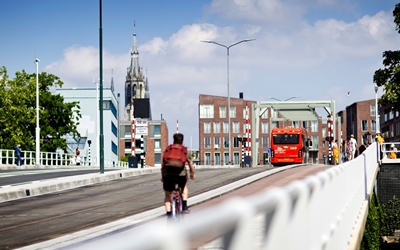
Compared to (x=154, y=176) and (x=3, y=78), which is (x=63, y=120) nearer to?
(x=3, y=78)

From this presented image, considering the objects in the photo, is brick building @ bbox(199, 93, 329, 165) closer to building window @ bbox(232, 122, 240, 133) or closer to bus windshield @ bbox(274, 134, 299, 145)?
building window @ bbox(232, 122, 240, 133)

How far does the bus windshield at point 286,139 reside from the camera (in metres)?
56.2

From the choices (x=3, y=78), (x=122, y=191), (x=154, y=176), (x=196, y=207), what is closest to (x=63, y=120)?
(x=3, y=78)

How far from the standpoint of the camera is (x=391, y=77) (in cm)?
4297

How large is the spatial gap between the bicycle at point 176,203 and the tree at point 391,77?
30.0m

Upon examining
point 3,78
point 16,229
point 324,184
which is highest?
point 3,78

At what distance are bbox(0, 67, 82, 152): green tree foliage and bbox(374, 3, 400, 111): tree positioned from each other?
131 ft

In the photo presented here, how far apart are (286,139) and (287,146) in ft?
1.76

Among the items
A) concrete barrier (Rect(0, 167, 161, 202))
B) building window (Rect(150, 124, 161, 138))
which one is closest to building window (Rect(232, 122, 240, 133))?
building window (Rect(150, 124, 161, 138))

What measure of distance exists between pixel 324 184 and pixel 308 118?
47462mm

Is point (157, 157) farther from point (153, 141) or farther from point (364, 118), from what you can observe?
point (364, 118)

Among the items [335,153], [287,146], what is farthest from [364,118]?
[335,153]

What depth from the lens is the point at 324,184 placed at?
7031 mm

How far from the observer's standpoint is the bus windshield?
56250mm
